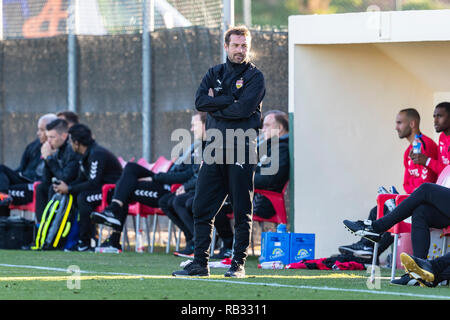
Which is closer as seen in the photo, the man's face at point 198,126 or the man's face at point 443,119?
the man's face at point 443,119

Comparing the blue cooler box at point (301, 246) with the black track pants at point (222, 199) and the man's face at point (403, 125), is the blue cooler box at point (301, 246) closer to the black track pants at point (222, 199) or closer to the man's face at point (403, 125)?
the man's face at point (403, 125)

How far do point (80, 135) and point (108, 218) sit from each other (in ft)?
3.43

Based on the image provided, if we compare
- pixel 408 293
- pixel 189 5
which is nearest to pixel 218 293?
pixel 408 293

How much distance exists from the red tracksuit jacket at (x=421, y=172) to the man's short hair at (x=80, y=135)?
362cm

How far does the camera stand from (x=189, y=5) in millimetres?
11383

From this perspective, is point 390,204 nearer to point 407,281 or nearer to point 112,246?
point 407,281

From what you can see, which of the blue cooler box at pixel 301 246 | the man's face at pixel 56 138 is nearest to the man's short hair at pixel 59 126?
the man's face at pixel 56 138

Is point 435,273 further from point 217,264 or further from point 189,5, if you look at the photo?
point 189,5

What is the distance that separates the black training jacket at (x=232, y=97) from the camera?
6.20m

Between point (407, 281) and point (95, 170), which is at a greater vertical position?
point (95, 170)

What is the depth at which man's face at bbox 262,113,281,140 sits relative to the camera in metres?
9.25

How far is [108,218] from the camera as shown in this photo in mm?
9820

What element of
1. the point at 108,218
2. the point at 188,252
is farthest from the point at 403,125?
the point at 108,218

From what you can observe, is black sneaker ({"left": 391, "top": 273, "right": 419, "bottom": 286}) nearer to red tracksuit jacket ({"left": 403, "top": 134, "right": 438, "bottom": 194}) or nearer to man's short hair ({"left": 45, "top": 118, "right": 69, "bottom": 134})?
red tracksuit jacket ({"left": 403, "top": 134, "right": 438, "bottom": 194})
